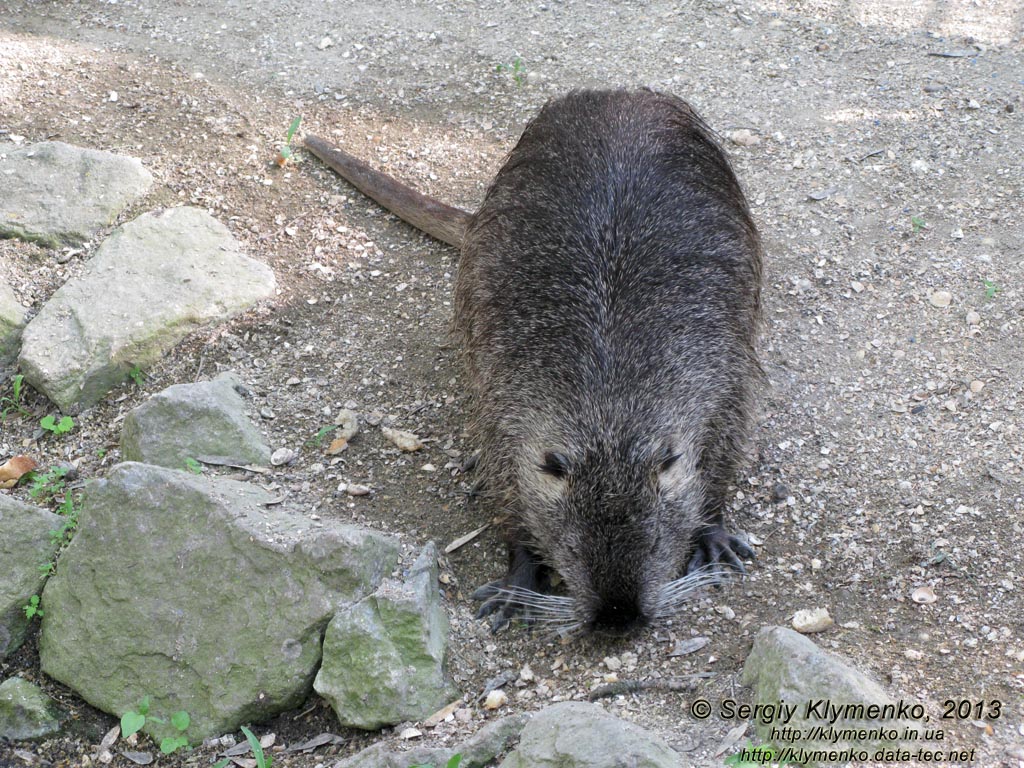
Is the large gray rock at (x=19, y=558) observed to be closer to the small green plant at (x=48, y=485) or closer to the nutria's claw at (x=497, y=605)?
the small green plant at (x=48, y=485)

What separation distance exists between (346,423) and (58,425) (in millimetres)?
1169

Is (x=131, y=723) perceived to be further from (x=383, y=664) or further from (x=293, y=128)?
(x=293, y=128)

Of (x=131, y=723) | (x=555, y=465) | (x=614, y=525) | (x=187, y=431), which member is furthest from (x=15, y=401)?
(x=614, y=525)

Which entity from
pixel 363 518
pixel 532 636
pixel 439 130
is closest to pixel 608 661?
pixel 532 636

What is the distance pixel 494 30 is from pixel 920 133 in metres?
2.60

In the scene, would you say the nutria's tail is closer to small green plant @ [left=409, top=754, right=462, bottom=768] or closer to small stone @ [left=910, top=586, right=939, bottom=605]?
small stone @ [left=910, top=586, right=939, bottom=605]

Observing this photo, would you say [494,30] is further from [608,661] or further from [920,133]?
[608,661]

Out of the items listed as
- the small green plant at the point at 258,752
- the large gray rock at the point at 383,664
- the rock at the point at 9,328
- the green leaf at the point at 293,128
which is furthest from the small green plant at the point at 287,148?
the small green plant at the point at 258,752

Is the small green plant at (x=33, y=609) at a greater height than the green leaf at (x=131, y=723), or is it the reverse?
the small green plant at (x=33, y=609)

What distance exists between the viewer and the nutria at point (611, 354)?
3.22 metres

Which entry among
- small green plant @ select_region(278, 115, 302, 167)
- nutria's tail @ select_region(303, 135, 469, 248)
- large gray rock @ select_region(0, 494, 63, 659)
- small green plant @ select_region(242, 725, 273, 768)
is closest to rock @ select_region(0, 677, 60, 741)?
large gray rock @ select_region(0, 494, 63, 659)

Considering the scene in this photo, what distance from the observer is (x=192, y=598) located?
127 inches

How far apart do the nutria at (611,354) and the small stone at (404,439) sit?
1.04 feet

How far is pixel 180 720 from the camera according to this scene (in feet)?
10.2
